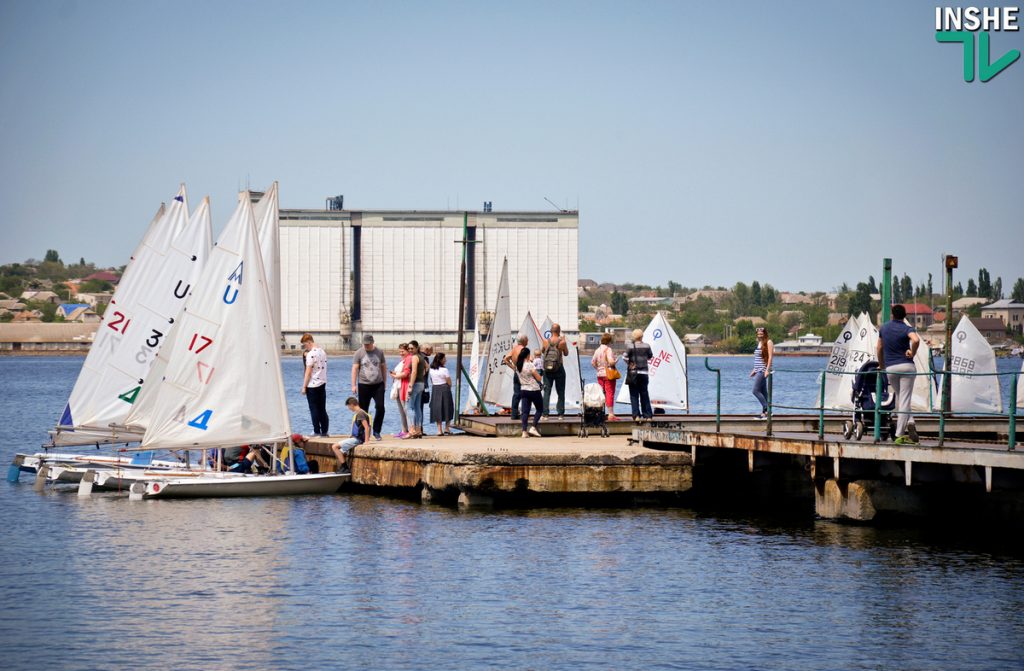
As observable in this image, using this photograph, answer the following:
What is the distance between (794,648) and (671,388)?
2288 cm

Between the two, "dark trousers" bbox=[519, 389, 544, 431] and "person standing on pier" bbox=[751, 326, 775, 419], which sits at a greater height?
"person standing on pier" bbox=[751, 326, 775, 419]

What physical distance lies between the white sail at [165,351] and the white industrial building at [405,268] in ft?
468

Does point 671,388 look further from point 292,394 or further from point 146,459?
point 292,394

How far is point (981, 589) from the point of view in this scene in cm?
1848

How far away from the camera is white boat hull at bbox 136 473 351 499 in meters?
25.6

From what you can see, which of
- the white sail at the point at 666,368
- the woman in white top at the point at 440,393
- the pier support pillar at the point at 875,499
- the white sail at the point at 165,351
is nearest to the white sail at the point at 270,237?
the white sail at the point at 165,351

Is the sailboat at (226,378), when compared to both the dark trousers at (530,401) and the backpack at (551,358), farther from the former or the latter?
the backpack at (551,358)

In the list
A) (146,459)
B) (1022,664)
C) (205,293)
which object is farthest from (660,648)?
(146,459)

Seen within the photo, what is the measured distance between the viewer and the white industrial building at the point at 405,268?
573 ft

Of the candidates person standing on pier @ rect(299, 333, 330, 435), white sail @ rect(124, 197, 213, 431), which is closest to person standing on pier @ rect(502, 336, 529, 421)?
person standing on pier @ rect(299, 333, 330, 435)

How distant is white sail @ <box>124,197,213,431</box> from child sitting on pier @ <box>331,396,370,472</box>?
3391mm

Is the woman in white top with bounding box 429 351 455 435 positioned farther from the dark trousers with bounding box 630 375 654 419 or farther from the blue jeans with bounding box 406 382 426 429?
the dark trousers with bounding box 630 375 654 419

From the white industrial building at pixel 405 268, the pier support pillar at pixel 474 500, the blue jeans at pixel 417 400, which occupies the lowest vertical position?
the pier support pillar at pixel 474 500

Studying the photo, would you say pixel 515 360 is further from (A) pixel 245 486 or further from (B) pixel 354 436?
(A) pixel 245 486
